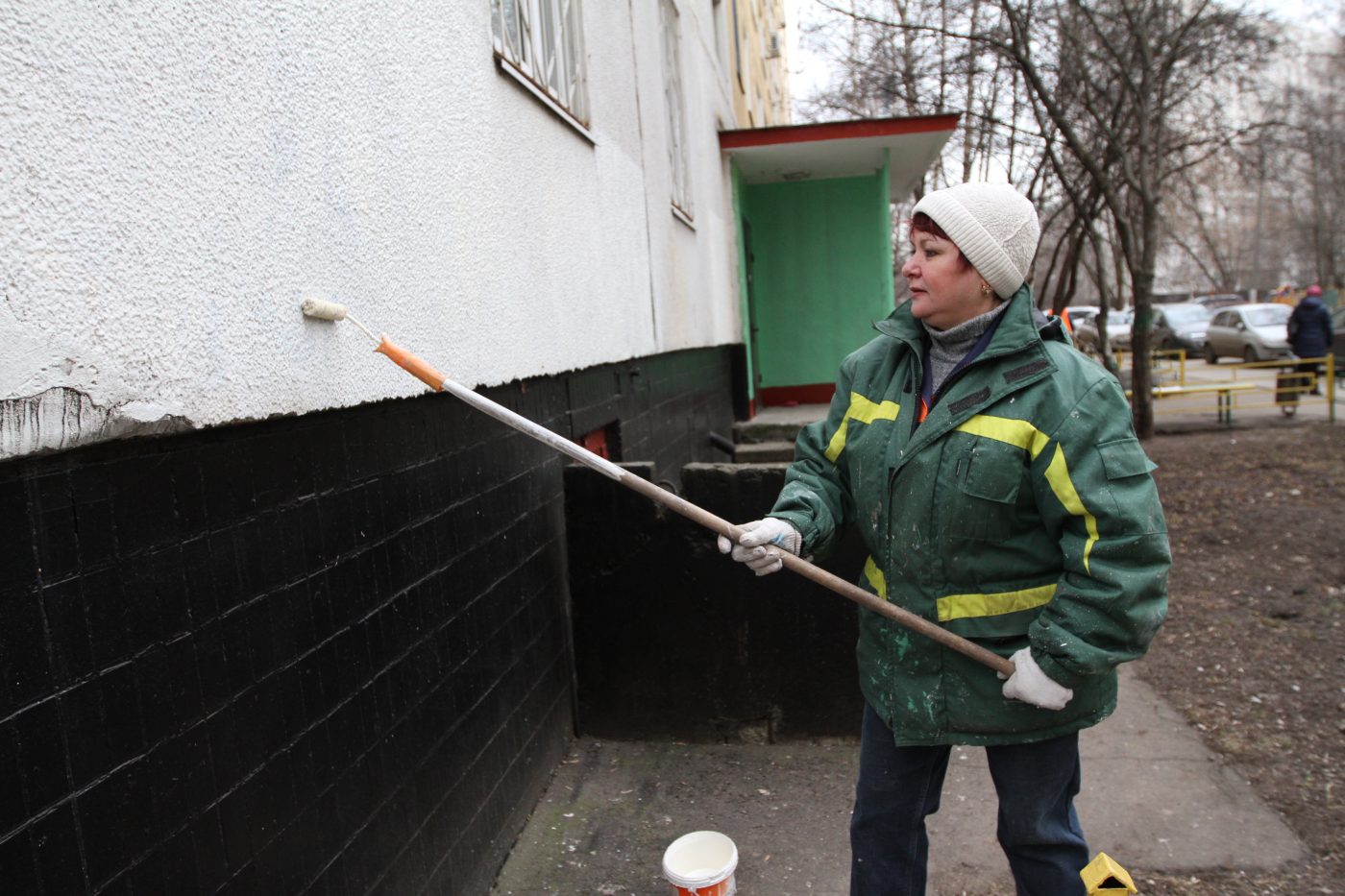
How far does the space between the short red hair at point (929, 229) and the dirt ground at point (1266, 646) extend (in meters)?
2.10

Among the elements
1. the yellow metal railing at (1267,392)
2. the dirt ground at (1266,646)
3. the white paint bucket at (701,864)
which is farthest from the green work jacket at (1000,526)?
the yellow metal railing at (1267,392)

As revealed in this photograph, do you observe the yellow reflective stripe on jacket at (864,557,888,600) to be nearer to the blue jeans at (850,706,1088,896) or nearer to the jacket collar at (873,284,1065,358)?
the blue jeans at (850,706,1088,896)

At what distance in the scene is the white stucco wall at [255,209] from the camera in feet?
4.76

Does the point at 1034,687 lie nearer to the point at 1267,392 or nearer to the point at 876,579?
the point at 876,579

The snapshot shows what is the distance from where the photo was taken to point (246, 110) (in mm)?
1960

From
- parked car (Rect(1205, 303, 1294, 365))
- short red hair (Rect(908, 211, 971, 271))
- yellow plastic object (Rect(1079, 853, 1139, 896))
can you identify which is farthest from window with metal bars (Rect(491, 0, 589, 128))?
parked car (Rect(1205, 303, 1294, 365))

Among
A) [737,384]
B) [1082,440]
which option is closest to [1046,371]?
[1082,440]

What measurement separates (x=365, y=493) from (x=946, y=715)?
1468 mm

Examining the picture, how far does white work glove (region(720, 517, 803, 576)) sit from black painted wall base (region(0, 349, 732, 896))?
889 millimetres

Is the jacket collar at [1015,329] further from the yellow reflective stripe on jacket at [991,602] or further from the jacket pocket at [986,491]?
the yellow reflective stripe on jacket at [991,602]

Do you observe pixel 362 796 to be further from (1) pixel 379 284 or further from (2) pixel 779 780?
(2) pixel 779 780

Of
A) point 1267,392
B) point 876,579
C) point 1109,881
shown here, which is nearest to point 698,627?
point 876,579

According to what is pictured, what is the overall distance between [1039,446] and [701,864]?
64.0 inches

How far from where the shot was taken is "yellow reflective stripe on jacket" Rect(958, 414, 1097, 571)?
2.12 meters
